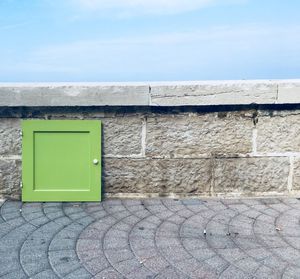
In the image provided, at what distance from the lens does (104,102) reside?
3445 millimetres

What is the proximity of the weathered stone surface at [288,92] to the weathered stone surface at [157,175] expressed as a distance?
39.6 inches

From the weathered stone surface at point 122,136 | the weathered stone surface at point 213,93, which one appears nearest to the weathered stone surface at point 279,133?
the weathered stone surface at point 213,93

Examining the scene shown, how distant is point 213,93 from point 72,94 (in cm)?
143

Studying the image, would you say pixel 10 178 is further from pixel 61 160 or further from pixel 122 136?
pixel 122 136

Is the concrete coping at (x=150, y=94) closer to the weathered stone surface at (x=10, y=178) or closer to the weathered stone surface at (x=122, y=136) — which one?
the weathered stone surface at (x=122, y=136)

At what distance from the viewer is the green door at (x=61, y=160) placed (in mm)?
3518

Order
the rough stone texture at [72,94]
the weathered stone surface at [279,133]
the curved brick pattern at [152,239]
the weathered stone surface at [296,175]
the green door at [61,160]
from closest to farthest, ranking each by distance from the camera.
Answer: the curved brick pattern at [152,239] < the rough stone texture at [72,94] < the green door at [61,160] < the weathered stone surface at [279,133] < the weathered stone surface at [296,175]

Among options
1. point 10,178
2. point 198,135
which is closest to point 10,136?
point 10,178

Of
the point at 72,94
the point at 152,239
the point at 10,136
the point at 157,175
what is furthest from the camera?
the point at 157,175

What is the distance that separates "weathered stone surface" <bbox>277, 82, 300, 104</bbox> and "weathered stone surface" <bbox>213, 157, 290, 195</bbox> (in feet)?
2.10

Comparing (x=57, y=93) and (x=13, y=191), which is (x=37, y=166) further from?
(x=57, y=93)

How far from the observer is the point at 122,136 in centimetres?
361

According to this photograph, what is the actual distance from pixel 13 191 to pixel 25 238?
3.52 ft

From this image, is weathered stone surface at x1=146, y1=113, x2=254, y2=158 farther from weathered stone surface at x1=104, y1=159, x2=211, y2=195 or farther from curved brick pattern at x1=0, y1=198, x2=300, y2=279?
curved brick pattern at x1=0, y1=198, x2=300, y2=279
